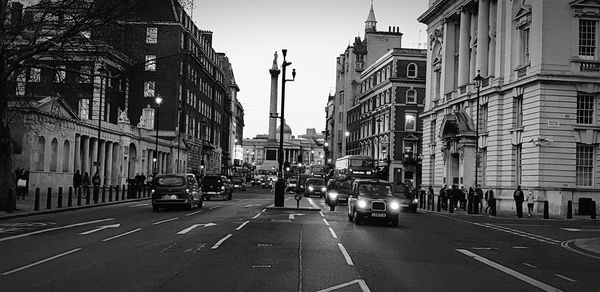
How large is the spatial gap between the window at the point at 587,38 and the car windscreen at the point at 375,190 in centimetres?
2299

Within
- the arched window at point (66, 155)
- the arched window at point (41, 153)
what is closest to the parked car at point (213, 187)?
the arched window at point (66, 155)

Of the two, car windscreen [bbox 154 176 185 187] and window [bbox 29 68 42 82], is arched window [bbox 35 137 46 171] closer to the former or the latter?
window [bbox 29 68 42 82]

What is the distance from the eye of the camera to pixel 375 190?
2656 centimetres

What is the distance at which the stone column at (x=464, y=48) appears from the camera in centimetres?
5622

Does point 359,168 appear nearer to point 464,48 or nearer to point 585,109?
point 464,48

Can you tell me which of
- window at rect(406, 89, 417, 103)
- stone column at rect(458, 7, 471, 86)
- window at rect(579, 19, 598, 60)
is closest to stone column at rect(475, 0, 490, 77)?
stone column at rect(458, 7, 471, 86)

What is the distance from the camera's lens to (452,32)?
2389 inches

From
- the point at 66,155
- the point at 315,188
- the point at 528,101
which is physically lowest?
the point at 315,188

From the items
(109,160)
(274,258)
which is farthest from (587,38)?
(109,160)

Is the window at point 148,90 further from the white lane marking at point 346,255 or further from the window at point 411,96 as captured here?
the white lane marking at point 346,255

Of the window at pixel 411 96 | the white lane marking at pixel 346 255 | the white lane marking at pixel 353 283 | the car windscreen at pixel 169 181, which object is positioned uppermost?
the window at pixel 411 96

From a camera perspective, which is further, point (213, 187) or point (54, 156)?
point (213, 187)

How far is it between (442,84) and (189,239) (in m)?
47.0

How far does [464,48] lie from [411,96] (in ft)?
102
